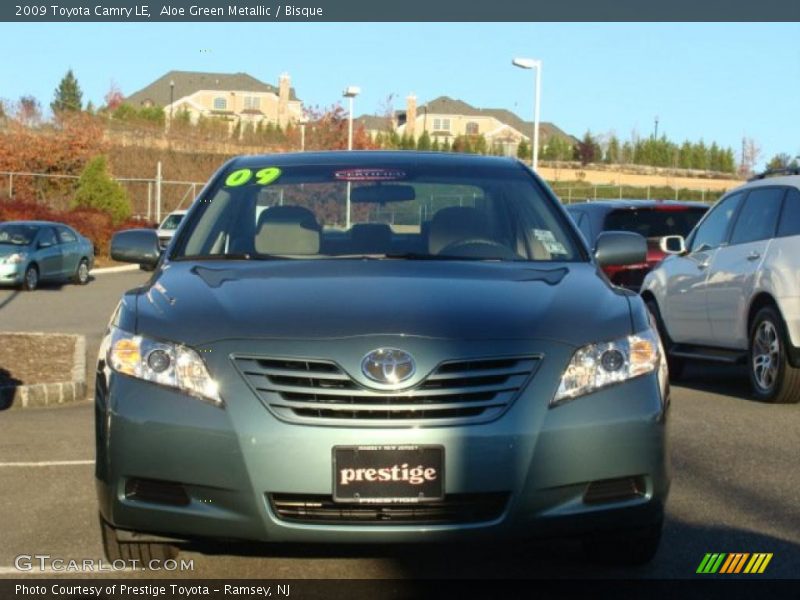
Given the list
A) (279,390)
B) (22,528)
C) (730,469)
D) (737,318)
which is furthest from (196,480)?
(737,318)

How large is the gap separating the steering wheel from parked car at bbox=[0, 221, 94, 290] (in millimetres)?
22368

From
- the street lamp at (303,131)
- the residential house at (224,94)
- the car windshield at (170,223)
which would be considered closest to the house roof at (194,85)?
the residential house at (224,94)

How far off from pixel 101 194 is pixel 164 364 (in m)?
38.9

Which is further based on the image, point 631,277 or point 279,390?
point 631,277

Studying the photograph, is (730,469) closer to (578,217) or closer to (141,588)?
(141,588)

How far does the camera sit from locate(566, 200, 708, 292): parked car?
14781mm

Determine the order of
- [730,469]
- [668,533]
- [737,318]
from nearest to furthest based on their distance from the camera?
[668,533], [730,469], [737,318]

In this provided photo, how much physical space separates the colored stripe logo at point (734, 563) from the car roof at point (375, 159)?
2.13m

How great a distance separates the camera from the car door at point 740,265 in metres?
10.4

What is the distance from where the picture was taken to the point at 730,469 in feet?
24.3

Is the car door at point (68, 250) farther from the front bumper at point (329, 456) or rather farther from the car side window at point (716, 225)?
the front bumper at point (329, 456)

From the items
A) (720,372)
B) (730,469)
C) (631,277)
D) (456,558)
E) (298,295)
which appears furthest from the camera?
(631,277)

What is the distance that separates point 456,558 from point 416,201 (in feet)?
5.54

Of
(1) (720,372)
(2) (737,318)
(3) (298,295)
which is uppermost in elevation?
(3) (298,295)
